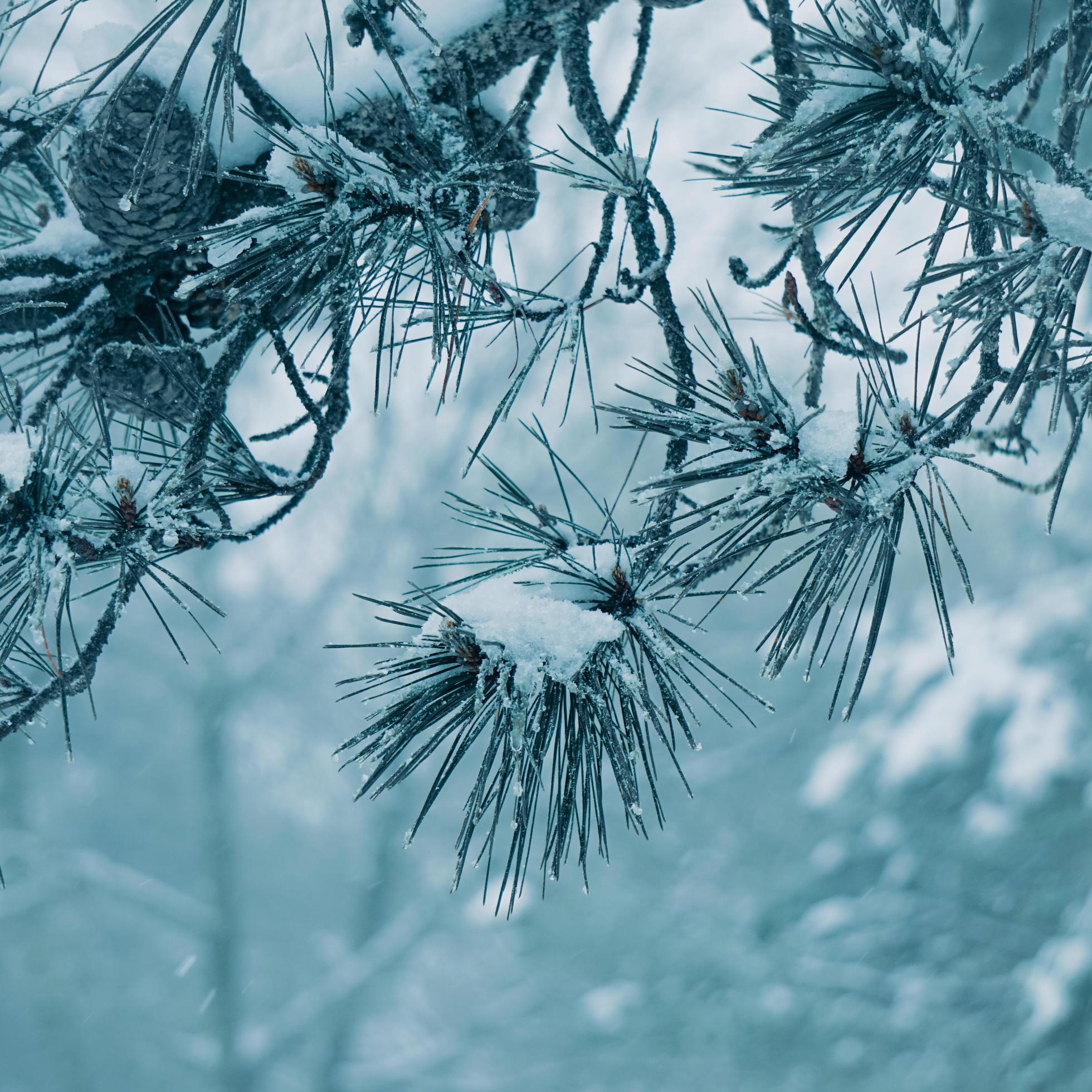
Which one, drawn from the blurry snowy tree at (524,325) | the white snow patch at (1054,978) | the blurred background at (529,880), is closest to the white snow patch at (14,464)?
the blurry snowy tree at (524,325)

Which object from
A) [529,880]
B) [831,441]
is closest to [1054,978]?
[529,880]

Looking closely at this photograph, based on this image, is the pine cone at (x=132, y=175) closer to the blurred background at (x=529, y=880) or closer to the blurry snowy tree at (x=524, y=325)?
the blurry snowy tree at (x=524, y=325)

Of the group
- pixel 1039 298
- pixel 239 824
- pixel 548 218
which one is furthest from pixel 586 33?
pixel 239 824

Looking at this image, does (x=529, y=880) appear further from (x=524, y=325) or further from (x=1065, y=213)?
(x=1065, y=213)

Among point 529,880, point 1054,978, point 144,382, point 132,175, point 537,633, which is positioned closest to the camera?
point 537,633

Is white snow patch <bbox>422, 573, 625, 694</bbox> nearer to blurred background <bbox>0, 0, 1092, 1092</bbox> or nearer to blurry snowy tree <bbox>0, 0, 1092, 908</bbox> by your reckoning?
blurry snowy tree <bbox>0, 0, 1092, 908</bbox>

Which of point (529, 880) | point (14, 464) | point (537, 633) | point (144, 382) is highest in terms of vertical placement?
point (529, 880)

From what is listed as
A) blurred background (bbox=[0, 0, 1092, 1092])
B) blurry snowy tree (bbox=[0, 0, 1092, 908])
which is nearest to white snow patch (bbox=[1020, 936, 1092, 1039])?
blurred background (bbox=[0, 0, 1092, 1092])
